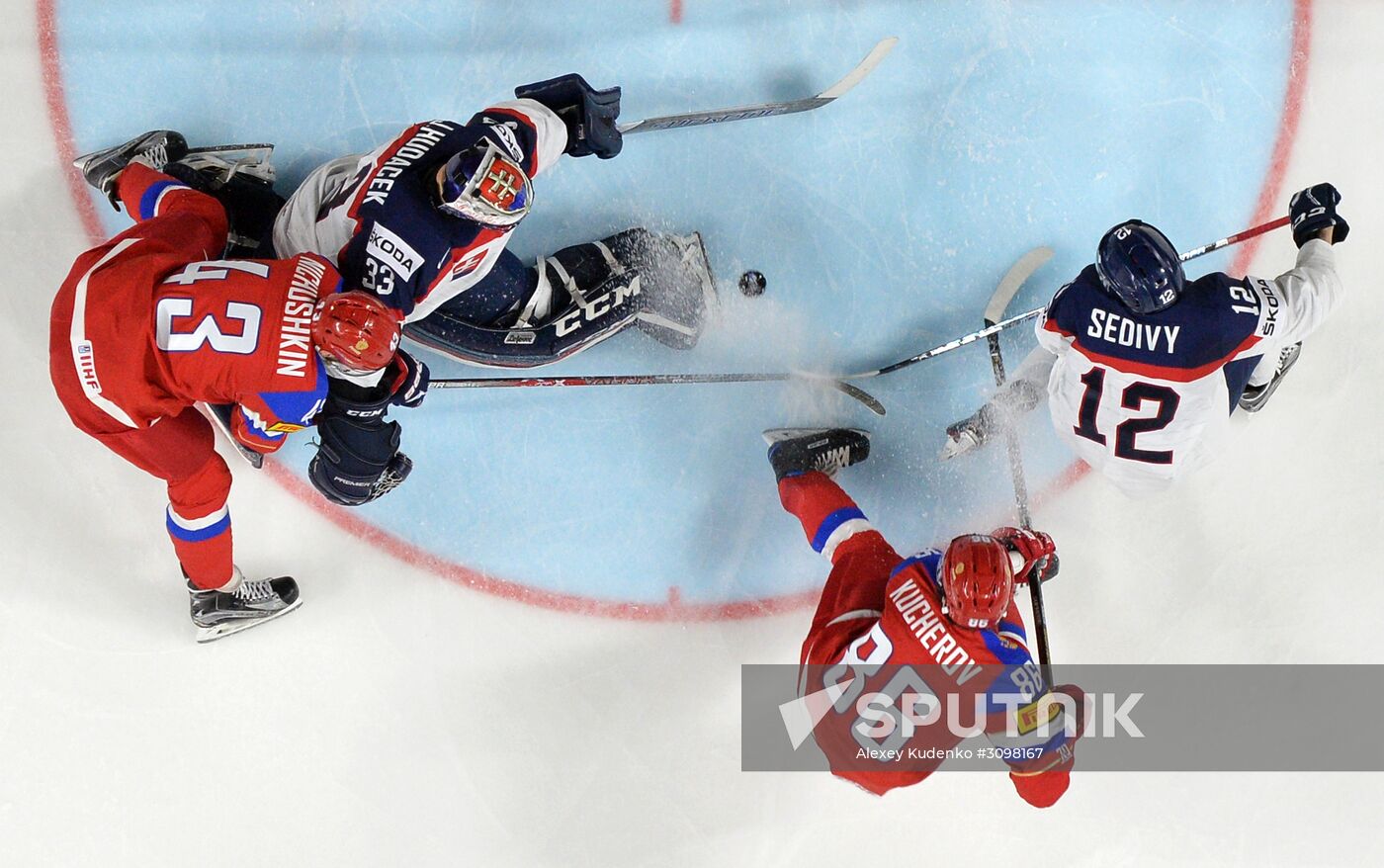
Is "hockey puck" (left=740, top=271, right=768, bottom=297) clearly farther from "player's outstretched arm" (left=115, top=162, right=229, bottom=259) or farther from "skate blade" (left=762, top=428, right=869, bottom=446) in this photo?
"player's outstretched arm" (left=115, top=162, right=229, bottom=259)

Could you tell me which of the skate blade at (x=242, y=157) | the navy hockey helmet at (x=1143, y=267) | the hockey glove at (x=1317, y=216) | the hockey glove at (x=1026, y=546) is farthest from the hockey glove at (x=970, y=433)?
the skate blade at (x=242, y=157)

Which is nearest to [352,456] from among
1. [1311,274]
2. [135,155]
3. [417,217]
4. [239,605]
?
[417,217]

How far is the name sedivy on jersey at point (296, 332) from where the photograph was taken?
251cm

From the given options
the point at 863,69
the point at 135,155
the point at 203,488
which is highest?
the point at 863,69

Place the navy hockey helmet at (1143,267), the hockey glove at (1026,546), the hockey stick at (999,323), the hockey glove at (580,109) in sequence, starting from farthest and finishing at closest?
1. the hockey stick at (999,323)
2. the hockey glove at (1026,546)
3. the hockey glove at (580,109)
4. the navy hockey helmet at (1143,267)

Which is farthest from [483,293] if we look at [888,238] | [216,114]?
[888,238]

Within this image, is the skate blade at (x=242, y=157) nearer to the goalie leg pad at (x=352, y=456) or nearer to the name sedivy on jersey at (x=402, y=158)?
the name sedivy on jersey at (x=402, y=158)

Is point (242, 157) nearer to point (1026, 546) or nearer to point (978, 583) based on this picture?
point (978, 583)

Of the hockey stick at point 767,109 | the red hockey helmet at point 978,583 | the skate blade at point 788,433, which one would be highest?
the hockey stick at point 767,109

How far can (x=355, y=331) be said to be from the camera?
2438mm

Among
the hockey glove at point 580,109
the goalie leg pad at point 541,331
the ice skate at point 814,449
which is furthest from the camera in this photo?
the ice skate at point 814,449

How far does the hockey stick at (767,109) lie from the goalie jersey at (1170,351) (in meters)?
1.22

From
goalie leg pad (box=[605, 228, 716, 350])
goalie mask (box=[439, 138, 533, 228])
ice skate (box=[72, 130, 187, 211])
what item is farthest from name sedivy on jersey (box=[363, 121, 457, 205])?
ice skate (box=[72, 130, 187, 211])

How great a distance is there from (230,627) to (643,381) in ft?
5.69
